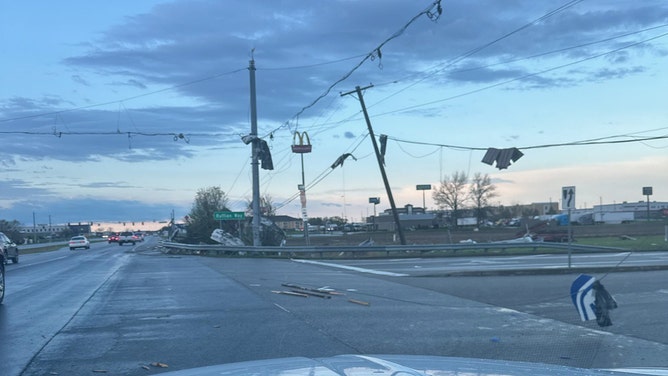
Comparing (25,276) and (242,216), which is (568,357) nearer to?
(25,276)

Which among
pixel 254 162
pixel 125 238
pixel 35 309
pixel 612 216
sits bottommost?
pixel 35 309

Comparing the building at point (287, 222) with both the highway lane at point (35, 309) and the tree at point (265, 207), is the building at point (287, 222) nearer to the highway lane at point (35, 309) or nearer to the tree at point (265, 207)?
the tree at point (265, 207)

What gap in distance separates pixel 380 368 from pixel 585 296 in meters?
7.52

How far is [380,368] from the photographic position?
12.3 feet

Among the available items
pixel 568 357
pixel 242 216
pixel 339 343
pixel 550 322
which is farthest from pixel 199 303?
pixel 242 216

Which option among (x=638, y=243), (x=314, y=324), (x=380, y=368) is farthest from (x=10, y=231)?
(x=380, y=368)

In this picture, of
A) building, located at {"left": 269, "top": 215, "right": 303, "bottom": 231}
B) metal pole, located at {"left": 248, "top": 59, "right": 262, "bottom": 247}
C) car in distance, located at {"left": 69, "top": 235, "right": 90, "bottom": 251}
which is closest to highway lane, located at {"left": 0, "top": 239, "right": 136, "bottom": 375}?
metal pole, located at {"left": 248, "top": 59, "right": 262, "bottom": 247}

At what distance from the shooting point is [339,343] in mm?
10359

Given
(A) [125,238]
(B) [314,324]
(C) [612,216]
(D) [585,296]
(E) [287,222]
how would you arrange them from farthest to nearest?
(E) [287,222], (C) [612,216], (A) [125,238], (B) [314,324], (D) [585,296]

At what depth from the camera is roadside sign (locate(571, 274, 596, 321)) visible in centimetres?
1034

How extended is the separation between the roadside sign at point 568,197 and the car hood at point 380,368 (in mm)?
19243

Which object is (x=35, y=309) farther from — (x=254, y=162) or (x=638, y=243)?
(x=638, y=243)

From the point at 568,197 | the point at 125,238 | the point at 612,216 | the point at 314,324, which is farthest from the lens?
the point at 612,216

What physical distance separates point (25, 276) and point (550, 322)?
66.7ft
